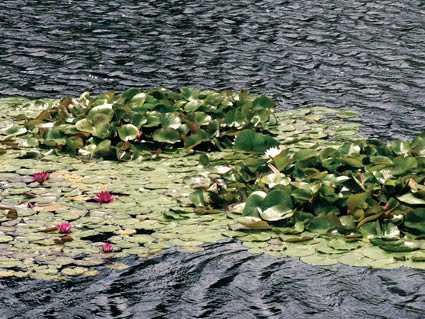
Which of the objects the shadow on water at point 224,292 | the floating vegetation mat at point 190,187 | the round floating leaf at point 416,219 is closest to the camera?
the shadow on water at point 224,292

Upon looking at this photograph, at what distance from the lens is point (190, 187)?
33.0 feet

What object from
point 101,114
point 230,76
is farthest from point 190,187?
point 230,76

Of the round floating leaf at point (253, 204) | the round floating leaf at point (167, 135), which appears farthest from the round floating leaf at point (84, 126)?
the round floating leaf at point (253, 204)

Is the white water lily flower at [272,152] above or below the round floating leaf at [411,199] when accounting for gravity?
above

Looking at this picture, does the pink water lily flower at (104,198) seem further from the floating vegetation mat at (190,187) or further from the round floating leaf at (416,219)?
the round floating leaf at (416,219)

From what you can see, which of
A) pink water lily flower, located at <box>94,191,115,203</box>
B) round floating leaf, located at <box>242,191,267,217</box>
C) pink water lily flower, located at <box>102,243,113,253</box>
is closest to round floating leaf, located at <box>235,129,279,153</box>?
round floating leaf, located at <box>242,191,267,217</box>

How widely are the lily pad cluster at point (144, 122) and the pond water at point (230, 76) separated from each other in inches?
69.4

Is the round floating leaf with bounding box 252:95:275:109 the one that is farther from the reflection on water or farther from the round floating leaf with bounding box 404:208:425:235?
the round floating leaf with bounding box 404:208:425:235

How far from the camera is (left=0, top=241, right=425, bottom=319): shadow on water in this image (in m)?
7.43

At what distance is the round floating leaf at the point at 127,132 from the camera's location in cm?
1140

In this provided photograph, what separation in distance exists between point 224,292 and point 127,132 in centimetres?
411

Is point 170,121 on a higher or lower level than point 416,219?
higher

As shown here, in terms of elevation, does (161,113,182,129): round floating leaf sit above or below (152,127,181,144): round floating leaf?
above

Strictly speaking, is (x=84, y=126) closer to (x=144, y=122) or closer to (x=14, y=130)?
(x=144, y=122)
